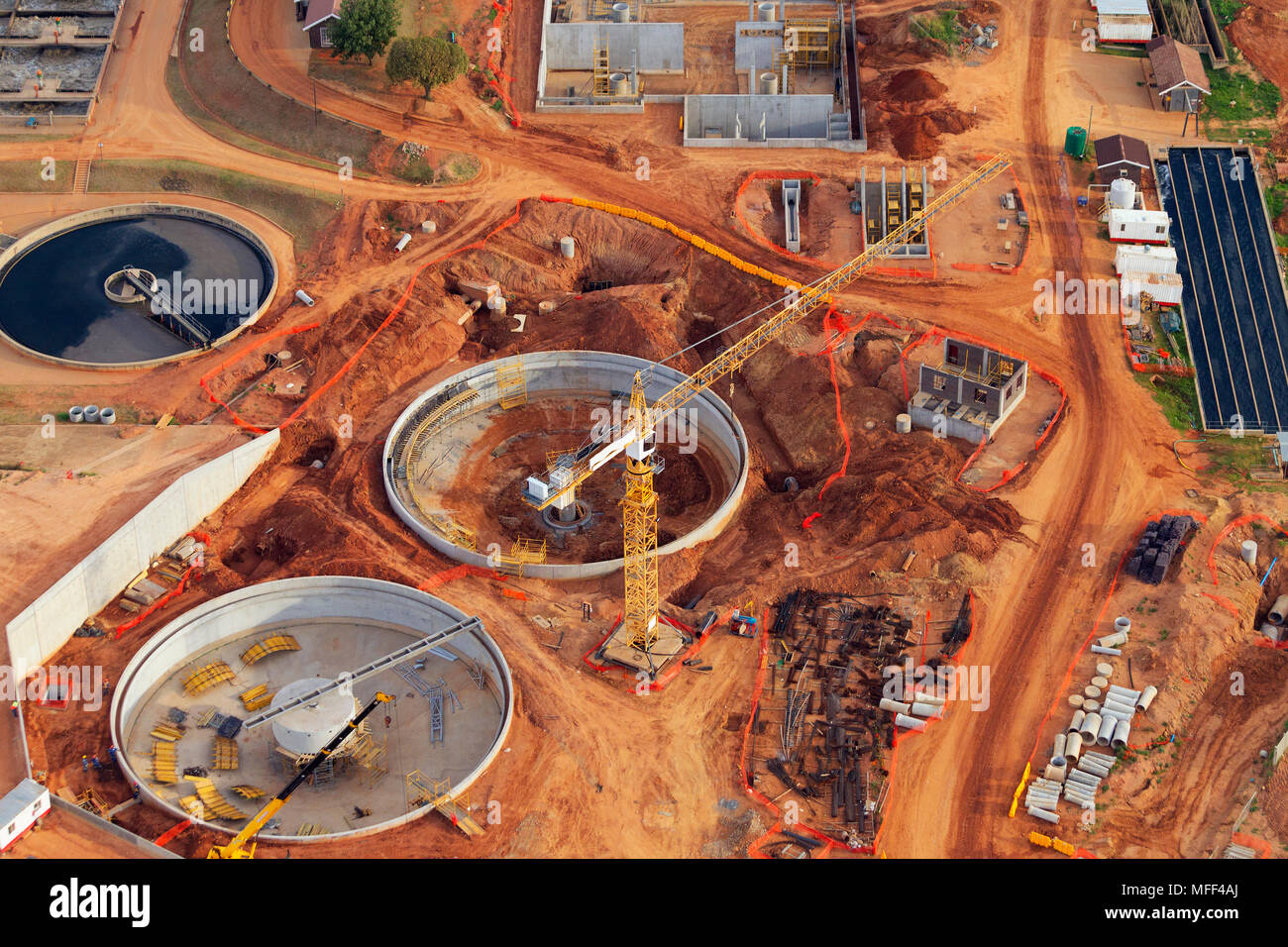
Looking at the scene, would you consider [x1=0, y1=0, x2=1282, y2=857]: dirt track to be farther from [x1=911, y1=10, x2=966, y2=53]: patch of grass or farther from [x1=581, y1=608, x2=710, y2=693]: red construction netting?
[x1=911, y1=10, x2=966, y2=53]: patch of grass

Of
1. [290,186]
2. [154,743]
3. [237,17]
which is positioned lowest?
[154,743]

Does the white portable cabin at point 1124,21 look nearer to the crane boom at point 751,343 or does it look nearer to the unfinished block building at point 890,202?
the crane boom at point 751,343

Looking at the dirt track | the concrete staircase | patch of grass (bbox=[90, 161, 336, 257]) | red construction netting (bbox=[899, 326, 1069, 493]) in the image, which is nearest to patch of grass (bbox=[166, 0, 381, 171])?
the dirt track

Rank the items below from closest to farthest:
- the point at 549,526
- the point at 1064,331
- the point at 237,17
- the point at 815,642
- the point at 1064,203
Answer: the point at 815,642, the point at 549,526, the point at 1064,331, the point at 1064,203, the point at 237,17

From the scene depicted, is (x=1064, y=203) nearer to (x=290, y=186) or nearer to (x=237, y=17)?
(x=290, y=186)

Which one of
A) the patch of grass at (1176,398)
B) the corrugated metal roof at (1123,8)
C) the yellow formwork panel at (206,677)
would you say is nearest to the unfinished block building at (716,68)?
the corrugated metal roof at (1123,8)

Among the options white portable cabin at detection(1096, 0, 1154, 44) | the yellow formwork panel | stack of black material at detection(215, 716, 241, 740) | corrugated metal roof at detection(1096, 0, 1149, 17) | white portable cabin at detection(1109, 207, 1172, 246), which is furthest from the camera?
corrugated metal roof at detection(1096, 0, 1149, 17)

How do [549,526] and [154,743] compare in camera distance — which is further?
[549,526]

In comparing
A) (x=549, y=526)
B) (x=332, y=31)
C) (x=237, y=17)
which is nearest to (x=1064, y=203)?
(x=549, y=526)
